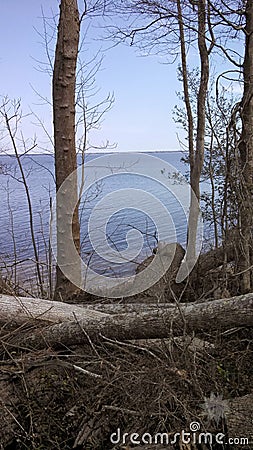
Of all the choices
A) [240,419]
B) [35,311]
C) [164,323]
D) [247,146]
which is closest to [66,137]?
[247,146]

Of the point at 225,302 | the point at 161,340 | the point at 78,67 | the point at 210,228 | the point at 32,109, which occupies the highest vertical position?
the point at 78,67

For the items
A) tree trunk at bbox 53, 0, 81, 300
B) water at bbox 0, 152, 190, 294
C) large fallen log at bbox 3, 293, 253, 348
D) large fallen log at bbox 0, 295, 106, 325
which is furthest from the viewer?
water at bbox 0, 152, 190, 294

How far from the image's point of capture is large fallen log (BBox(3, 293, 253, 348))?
9.66ft

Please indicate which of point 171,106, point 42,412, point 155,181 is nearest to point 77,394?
point 42,412

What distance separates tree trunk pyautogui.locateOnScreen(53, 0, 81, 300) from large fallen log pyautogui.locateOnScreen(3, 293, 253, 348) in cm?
159

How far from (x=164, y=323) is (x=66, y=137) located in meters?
2.50

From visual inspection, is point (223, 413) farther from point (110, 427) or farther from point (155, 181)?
point (155, 181)

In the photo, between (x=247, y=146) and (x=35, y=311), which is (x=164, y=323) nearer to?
(x=35, y=311)

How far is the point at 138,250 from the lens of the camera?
4879 millimetres

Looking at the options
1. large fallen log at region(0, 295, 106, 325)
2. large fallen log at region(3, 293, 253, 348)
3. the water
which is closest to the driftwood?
large fallen log at region(3, 293, 253, 348)

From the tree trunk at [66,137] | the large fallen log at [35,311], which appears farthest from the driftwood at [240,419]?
the tree trunk at [66,137]

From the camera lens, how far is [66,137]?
491cm

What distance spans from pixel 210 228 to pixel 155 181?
801mm

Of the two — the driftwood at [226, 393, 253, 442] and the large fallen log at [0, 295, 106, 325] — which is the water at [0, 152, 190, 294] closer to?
the large fallen log at [0, 295, 106, 325]
